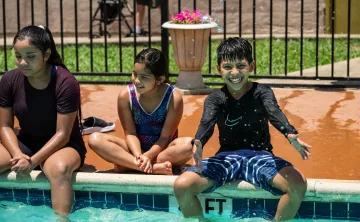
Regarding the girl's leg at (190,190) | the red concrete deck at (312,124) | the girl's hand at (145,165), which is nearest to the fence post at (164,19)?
the red concrete deck at (312,124)

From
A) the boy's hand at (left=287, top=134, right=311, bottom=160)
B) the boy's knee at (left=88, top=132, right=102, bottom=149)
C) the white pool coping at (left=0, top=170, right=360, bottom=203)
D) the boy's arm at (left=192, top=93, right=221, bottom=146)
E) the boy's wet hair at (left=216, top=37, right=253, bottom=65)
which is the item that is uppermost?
the boy's wet hair at (left=216, top=37, right=253, bottom=65)

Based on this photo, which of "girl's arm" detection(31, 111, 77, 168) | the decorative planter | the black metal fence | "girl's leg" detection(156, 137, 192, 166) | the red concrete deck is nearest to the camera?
"girl's arm" detection(31, 111, 77, 168)

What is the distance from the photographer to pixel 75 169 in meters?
5.67

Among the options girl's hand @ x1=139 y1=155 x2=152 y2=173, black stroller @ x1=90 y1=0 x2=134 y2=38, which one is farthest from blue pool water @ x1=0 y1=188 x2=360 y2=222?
black stroller @ x1=90 y1=0 x2=134 y2=38

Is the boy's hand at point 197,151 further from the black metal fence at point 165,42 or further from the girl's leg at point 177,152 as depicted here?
the black metal fence at point 165,42

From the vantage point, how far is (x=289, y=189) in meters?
5.16

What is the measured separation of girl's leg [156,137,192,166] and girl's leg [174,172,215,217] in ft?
1.39

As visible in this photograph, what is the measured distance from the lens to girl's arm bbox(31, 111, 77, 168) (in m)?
5.61

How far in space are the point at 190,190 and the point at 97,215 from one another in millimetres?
730

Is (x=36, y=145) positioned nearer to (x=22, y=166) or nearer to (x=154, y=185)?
(x=22, y=166)

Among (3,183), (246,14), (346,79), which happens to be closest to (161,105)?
(3,183)

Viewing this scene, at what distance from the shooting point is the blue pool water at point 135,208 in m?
5.39

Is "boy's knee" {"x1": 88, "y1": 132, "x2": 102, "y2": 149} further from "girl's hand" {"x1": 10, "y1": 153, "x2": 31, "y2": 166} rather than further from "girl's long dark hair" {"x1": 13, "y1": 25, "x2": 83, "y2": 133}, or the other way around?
"girl's long dark hair" {"x1": 13, "y1": 25, "x2": 83, "y2": 133}

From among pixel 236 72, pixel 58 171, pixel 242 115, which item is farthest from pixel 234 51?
pixel 58 171
